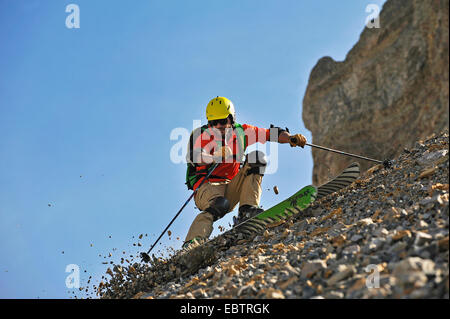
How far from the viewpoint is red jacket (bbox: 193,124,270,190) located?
8844 mm

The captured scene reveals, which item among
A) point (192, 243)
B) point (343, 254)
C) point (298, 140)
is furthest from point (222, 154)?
point (343, 254)

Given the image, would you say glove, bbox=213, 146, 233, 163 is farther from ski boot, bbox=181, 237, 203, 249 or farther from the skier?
ski boot, bbox=181, 237, 203, 249

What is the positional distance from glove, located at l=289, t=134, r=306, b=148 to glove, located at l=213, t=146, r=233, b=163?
1.43 metres

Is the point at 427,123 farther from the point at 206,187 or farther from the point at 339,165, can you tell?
the point at 206,187

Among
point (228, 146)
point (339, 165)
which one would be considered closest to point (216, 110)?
point (228, 146)

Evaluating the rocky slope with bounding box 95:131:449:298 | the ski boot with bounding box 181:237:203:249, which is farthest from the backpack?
the rocky slope with bounding box 95:131:449:298

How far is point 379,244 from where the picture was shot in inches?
182

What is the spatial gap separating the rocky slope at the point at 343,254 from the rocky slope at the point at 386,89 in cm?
1800

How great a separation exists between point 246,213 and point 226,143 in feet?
5.51

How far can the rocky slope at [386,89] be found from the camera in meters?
24.7

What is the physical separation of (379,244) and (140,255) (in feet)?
16.4

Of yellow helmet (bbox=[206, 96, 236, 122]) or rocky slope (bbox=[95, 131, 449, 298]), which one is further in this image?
yellow helmet (bbox=[206, 96, 236, 122])
